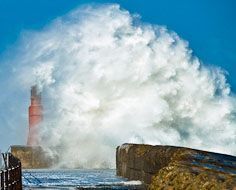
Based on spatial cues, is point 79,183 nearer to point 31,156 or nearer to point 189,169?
point 189,169

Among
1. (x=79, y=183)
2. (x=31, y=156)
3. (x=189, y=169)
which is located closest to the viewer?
(x=189, y=169)

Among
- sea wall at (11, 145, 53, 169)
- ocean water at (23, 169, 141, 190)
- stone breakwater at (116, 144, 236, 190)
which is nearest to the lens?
stone breakwater at (116, 144, 236, 190)

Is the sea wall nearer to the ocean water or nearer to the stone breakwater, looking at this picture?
the ocean water

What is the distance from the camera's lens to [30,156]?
1971 inches

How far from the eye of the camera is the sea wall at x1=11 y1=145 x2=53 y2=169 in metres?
48.7

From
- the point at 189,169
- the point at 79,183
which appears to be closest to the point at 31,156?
the point at 79,183

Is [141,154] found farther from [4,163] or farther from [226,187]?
[226,187]

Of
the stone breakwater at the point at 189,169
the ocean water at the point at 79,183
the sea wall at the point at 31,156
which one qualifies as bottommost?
the ocean water at the point at 79,183

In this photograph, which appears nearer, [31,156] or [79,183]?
[79,183]

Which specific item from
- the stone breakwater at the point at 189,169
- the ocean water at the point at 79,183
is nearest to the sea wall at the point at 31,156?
the ocean water at the point at 79,183

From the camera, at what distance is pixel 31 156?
50.3 m

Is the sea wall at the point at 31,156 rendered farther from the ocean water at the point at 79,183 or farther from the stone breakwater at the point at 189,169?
the stone breakwater at the point at 189,169

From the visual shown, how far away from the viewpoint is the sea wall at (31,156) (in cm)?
4872

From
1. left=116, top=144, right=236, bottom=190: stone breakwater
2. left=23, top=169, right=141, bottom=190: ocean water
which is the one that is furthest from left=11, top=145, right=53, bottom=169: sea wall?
left=116, top=144, right=236, bottom=190: stone breakwater
